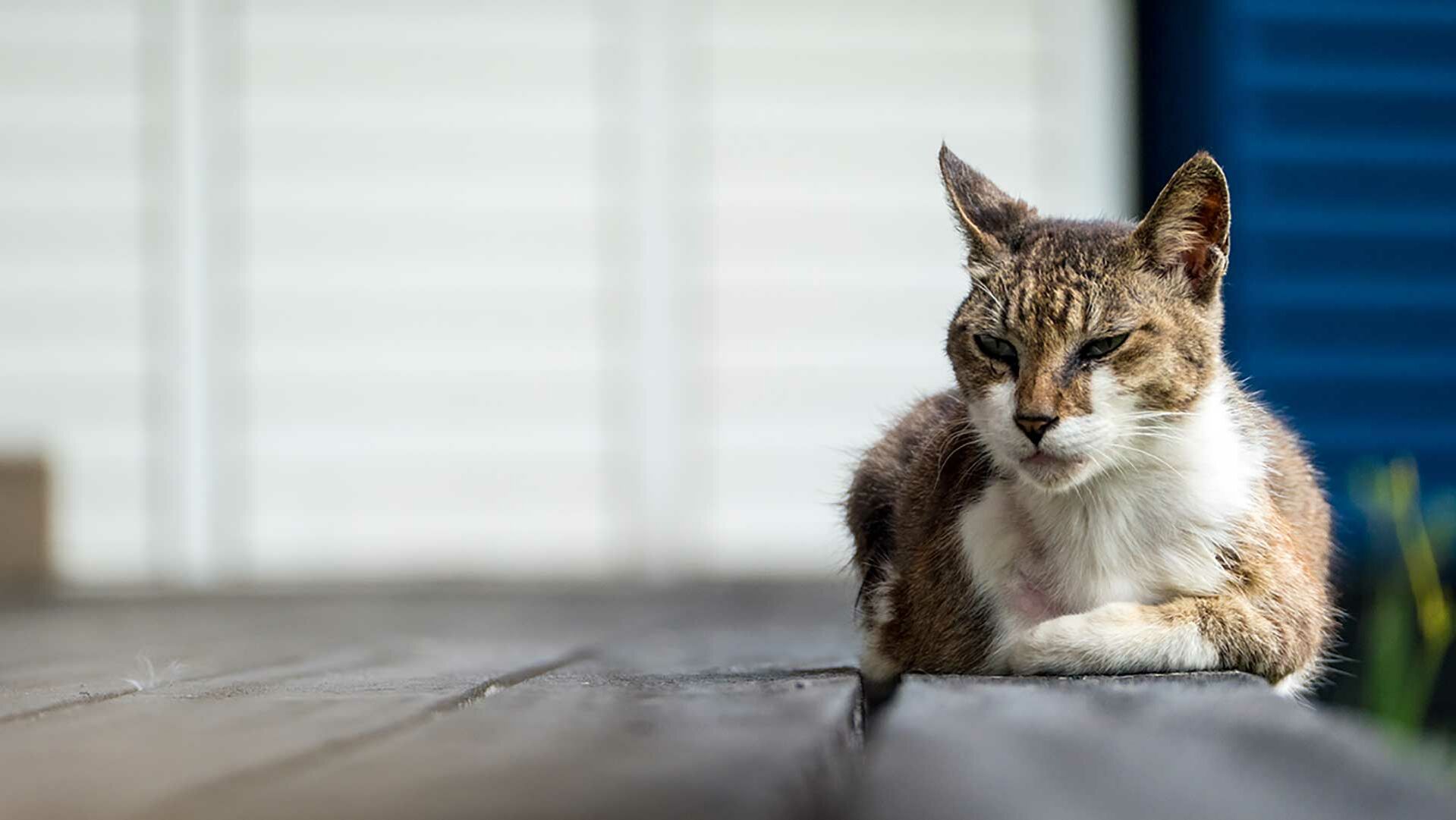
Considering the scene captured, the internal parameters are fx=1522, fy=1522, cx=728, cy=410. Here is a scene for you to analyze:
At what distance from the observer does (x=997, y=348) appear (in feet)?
6.79

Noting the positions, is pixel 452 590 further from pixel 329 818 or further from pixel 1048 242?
pixel 329 818

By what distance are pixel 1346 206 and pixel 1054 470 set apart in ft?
13.2

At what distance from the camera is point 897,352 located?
638 centimetres

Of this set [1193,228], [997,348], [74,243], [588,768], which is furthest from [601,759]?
[74,243]

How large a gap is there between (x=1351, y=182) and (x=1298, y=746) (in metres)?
4.61

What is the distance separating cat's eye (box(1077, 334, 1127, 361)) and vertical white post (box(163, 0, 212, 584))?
4.90 m

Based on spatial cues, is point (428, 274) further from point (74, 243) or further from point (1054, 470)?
point (1054, 470)

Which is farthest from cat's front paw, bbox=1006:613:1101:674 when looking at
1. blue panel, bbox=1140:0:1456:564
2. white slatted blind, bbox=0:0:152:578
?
white slatted blind, bbox=0:0:152:578

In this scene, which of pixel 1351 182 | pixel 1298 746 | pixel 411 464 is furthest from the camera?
pixel 411 464

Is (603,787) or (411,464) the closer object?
(603,787)

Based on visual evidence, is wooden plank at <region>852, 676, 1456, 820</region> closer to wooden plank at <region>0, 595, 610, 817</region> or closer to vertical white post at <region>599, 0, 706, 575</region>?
wooden plank at <region>0, 595, 610, 817</region>

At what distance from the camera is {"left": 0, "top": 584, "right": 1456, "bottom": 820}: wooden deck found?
118cm

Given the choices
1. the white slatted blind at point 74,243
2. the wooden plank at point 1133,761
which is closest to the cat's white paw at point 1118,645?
the wooden plank at point 1133,761

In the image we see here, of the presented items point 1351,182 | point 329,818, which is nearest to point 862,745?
point 329,818
